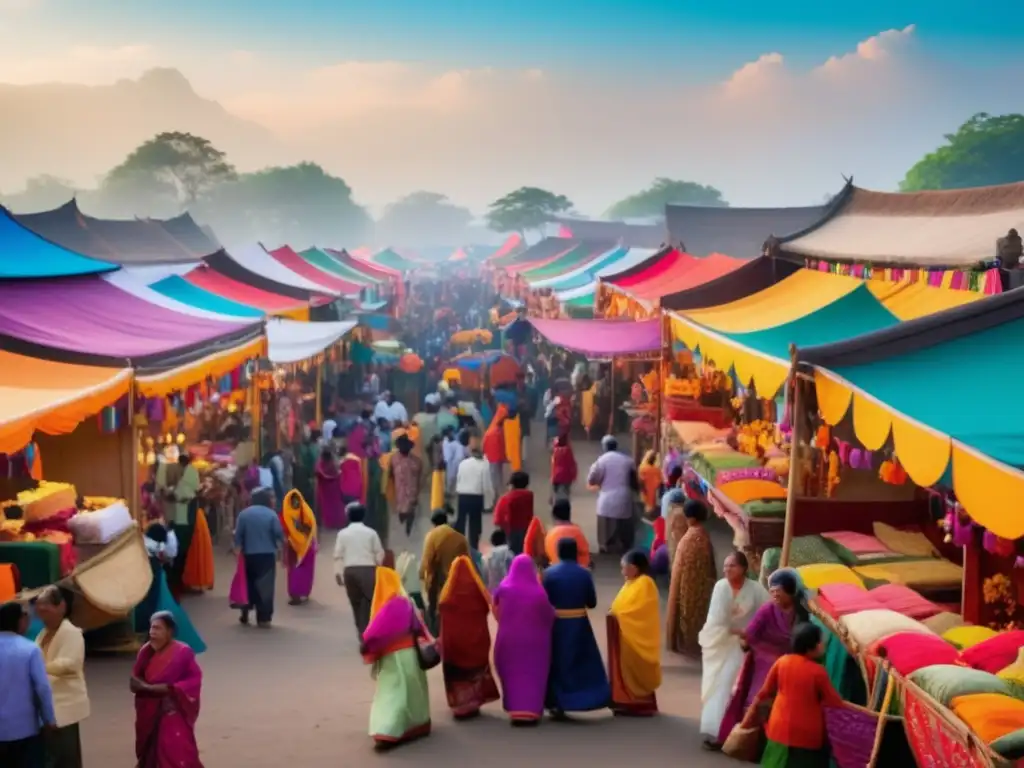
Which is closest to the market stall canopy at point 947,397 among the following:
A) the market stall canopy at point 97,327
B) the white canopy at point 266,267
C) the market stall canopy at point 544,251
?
the market stall canopy at point 97,327

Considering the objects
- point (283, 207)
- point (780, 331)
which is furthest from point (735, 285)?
point (283, 207)

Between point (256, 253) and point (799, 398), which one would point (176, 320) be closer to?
point (799, 398)

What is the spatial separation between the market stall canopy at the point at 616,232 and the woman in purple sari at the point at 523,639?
1490 inches

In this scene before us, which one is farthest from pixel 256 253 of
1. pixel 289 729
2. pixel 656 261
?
pixel 289 729

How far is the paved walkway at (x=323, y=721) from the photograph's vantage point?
676cm

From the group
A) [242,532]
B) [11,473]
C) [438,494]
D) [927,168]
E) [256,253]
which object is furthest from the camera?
[927,168]

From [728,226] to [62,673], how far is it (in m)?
23.8

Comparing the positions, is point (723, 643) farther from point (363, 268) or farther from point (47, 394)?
point (363, 268)

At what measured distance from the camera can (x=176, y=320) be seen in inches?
498

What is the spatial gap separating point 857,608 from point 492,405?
1184 centimetres

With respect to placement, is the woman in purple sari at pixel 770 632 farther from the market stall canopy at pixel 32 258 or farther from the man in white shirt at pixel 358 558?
the market stall canopy at pixel 32 258

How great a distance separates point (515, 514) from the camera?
1030 cm

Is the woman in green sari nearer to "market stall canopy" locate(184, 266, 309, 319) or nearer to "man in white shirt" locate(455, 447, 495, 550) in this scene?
"man in white shirt" locate(455, 447, 495, 550)

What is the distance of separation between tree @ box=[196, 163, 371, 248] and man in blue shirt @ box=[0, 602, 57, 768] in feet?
421
